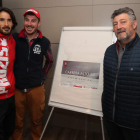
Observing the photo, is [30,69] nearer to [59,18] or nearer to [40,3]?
[59,18]

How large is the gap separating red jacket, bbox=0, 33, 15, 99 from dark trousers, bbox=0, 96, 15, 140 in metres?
0.07

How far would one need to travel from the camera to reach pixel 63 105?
155cm

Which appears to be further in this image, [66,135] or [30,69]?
[66,135]

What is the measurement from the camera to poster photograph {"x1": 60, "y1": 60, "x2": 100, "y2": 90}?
1.45 m

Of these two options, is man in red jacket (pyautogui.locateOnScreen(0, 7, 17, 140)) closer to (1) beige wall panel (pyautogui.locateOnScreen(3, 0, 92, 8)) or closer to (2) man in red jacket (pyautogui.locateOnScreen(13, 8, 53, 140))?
(2) man in red jacket (pyautogui.locateOnScreen(13, 8, 53, 140))

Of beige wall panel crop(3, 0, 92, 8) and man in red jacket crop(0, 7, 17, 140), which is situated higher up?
beige wall panel crop(3, 0, 92, 8)

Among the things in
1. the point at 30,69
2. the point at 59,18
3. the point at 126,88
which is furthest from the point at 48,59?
the point at 126,88

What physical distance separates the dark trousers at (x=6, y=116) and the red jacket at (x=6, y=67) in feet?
0.22

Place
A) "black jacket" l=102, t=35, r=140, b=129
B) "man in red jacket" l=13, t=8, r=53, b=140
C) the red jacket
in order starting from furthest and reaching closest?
1. "man in red jacket" l=13, t=8, r=53, b=140
2. the red jacket
3. "black jacket" l=102, t=35, r=140, b=129

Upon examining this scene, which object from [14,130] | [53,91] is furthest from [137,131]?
[14,130]

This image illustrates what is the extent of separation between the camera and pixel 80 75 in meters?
1.49

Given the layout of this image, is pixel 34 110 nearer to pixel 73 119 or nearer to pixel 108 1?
pixel 73 119

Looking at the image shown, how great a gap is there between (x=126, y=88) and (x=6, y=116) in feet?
4.19

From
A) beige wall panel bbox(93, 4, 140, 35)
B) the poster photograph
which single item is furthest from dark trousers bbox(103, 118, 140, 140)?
beige wall panel bbox(93, 4, 140, 35)
